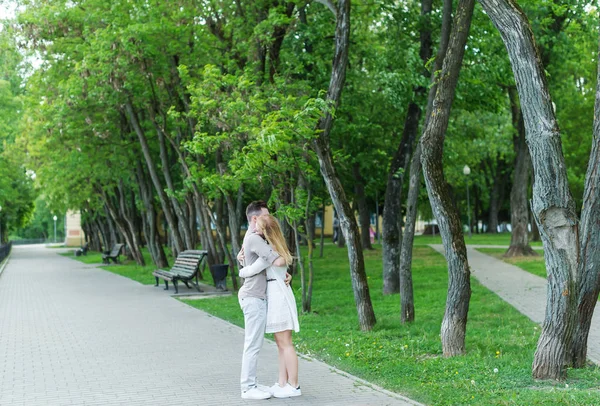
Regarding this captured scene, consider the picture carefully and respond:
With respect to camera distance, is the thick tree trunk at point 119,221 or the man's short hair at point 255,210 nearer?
the man's short hair at point 255,210

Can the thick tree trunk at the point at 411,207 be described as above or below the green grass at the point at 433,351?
above

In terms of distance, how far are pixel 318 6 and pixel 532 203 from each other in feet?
41.8

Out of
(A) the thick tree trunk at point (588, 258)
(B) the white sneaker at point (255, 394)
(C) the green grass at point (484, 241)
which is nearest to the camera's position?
(B) the white sneaker at point (255, 394)

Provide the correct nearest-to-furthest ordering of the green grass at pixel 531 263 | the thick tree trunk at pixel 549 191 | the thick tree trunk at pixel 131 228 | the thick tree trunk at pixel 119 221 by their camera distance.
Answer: the thick tree trunk at pixel 549 191 → the green grass at pixel 531 263 → the thick tree trunk at pixel 131 228 → the thick tree trunk at pixel 119 221

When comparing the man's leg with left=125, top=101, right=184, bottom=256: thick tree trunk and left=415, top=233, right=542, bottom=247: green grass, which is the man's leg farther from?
left=415, top=233, right=542, bottom=247: green grass

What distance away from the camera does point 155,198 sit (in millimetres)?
35438

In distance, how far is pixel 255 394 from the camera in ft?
23.6

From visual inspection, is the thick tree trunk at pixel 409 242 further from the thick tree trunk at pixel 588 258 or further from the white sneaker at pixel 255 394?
the white sneaker at pixel 255 394

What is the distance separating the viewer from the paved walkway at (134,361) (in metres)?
7.37

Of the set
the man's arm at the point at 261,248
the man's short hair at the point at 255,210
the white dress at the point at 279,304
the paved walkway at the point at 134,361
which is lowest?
the paved walkway at the point at 134,361

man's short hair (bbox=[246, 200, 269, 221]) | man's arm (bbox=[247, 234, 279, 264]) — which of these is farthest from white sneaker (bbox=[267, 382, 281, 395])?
man's short hair (bbox=[246, 200, 269, 221])

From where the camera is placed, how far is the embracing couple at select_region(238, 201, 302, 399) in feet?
24.0

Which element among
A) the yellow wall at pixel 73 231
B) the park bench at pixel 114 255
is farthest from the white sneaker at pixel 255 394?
the yellow wall at pixel 73 231

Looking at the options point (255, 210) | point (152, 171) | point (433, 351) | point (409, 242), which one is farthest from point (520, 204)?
point (255, 210)
